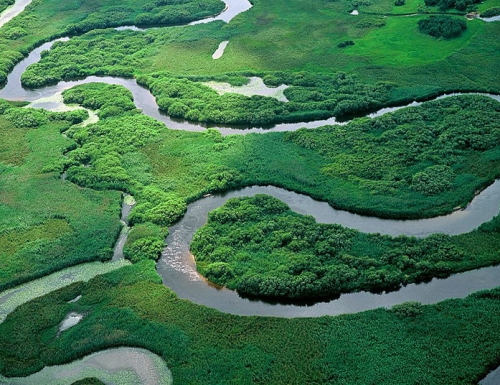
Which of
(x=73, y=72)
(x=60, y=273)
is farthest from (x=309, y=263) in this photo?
(x=73, y=72)

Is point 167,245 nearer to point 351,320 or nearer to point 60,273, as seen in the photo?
point 60,273

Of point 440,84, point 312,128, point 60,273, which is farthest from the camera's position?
point 440,84

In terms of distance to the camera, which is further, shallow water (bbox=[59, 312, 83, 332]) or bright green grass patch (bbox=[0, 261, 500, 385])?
shallow water (bbox=[59, 312, 83, 332])

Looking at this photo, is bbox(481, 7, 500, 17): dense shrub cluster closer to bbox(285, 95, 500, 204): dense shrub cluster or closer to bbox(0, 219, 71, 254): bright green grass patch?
bbox(285, 95, 500, 204): dense shrub cluster

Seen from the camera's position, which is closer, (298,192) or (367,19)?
(298,192)

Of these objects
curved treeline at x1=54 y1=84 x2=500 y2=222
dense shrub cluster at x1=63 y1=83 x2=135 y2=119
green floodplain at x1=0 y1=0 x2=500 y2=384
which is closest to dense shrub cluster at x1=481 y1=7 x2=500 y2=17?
green floodplain at x1=0 y1=0 x2=500 y2=384

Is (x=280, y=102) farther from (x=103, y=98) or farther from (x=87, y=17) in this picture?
(x=87, y=17)

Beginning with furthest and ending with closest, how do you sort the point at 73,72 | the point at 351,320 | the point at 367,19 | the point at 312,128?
the point at 367,19 < the point at 73,72 < the point at 312,128 < the point at 351,320
